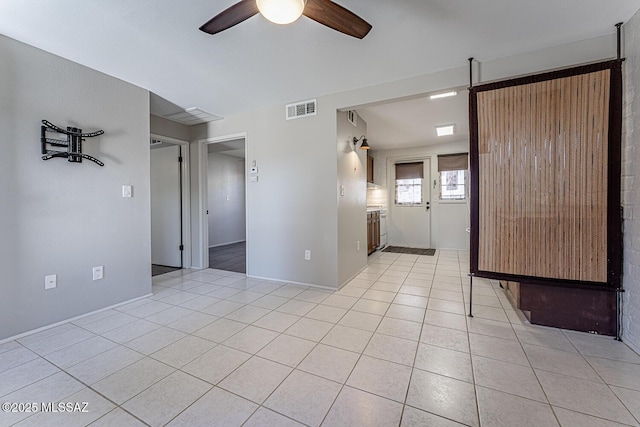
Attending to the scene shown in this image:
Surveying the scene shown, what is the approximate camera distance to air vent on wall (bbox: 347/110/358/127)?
142 inches

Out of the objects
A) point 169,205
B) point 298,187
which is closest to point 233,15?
point 298,187

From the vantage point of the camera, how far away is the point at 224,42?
211 centimetres

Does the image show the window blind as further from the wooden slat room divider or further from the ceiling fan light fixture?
the ceiling fan light fixture

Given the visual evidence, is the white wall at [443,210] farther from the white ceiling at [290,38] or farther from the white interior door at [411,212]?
the white ceiling at [290,38]

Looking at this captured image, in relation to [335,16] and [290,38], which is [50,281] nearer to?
[290,38]

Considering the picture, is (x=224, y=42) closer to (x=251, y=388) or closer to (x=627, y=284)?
(x=251, y=388)

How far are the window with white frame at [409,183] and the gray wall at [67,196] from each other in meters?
5.23

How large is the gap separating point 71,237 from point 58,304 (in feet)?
1.98

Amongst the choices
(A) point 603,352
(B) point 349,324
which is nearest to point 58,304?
(B) point 349,324

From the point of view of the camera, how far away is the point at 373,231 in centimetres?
529

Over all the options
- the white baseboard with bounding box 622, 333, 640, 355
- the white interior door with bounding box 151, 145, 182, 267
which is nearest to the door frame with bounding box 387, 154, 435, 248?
the white baseboard with bounding box 622, 333, 640, 355

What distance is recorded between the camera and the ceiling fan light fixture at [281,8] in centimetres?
127

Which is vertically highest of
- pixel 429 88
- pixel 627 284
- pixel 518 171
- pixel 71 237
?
pixel 429 88

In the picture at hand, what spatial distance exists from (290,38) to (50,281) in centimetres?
295
